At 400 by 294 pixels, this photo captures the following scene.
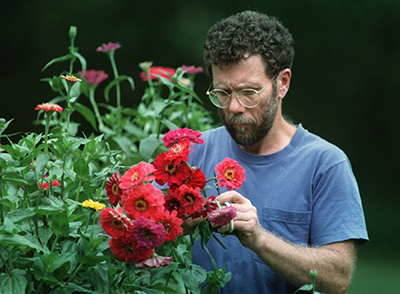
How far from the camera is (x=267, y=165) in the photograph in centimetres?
135

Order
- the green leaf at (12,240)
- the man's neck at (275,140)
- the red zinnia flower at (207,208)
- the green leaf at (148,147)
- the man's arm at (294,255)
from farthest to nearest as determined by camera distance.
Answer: the green leaf at (148,147)
the man's neck at (275,140)
the man's arm at (294,255)
the red zinnia flower at (207,208)
the green leaf at (12,240)

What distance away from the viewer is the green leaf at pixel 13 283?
0.74 m

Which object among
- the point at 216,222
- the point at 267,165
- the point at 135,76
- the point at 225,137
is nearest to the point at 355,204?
the point at 267,165

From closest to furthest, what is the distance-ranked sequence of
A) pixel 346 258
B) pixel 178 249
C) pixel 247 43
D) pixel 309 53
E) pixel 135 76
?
pixel 178 249, pixel 346 258, pixel 247 43, pixel 135 76, pixel 309 53

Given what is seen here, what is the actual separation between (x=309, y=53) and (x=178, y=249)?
3.68 meters

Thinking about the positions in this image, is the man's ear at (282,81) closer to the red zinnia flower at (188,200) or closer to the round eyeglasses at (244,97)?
the round eyeglasses at (244,97)

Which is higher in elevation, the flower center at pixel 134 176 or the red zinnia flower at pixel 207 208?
the flower center at pixel 134 176

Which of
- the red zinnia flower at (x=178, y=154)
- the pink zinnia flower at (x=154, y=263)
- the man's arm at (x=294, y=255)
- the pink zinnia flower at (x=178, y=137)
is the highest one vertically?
the pink zinnia flower at (x=178, y=137)

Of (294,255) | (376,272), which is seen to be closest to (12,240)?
(294,255)

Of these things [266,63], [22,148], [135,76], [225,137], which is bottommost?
[135,76]

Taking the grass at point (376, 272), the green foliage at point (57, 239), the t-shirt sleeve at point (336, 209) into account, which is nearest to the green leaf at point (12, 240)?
the green foliage at point (57, 239)

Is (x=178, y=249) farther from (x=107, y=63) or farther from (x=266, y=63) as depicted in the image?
(x=107, y=63)

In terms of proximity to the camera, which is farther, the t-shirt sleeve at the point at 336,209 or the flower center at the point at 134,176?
the t-shirt sleeve at the point at 336,209

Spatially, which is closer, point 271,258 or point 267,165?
point 271,258
